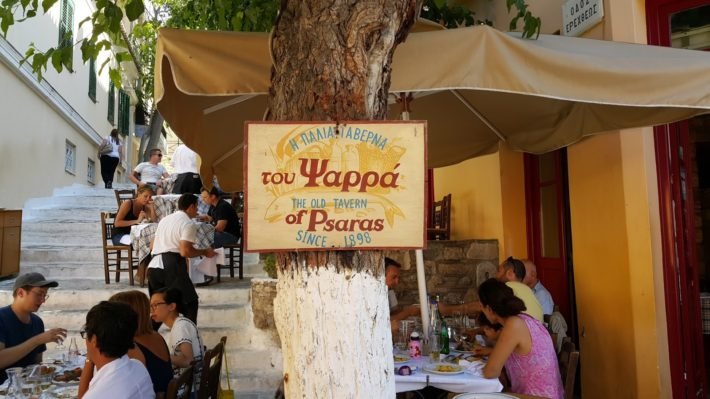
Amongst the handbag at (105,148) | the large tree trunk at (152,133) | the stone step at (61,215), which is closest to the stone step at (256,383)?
the stone step at (61,215)

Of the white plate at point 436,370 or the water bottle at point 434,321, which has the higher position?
the water bottle at point 434,321

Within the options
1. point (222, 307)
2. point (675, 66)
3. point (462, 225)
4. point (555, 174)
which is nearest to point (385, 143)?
point (675, 66)

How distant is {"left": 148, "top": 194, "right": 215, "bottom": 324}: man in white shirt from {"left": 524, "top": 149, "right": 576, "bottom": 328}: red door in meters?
3.72

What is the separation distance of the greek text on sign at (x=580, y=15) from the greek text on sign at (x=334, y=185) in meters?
3.78

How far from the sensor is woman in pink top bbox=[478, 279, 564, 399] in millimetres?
3611

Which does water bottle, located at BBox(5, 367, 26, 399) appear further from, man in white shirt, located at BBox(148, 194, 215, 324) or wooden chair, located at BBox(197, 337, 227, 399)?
man in white shirt, located at BBox(148, 194, 215, 324)

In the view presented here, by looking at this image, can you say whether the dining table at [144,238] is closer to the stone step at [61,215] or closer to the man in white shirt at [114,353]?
the stone step at [61,215]

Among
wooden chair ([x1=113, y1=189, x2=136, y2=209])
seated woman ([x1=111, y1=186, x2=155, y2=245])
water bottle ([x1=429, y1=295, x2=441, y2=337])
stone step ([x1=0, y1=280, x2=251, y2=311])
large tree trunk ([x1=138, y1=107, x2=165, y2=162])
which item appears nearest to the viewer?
water bottle ([x1=429, y1=295, x2=441, y2=337])

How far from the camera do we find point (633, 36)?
15.2ft

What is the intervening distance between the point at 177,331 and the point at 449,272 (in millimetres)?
3507

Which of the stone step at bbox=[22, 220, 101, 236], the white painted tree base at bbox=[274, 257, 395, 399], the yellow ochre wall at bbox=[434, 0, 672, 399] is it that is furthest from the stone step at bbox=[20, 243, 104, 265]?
the white painted tree base at bbox=[274, 257, 395, 399]

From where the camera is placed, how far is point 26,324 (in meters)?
4.35

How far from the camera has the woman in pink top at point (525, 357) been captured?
3.61m

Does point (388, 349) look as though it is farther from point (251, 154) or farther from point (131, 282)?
point (131, 282)
